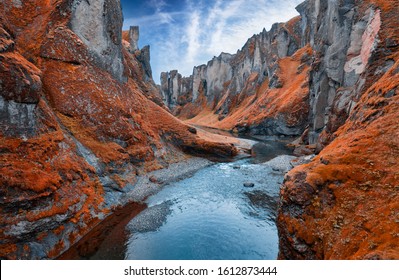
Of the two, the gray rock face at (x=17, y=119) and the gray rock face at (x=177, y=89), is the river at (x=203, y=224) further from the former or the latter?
the gray rock face at (x=177, y=89)

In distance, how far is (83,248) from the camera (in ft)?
57.0

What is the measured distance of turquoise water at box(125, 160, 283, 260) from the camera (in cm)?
1684

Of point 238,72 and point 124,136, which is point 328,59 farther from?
point 238,72

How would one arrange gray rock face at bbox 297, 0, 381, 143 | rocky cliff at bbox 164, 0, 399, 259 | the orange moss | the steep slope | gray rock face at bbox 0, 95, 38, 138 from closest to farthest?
1. the steep slope
2. rocky cliff at bbox 164, 0, 399, 259
3. gray rock face at bbox 0, 95, 38, 138
4. gray rock face at bbox 297, 0, 381, 143
5. the orange moss

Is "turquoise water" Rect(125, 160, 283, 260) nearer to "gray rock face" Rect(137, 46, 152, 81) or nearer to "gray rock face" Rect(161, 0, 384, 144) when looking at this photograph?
"gray rock face" Rect(161, 0, 384, 144)

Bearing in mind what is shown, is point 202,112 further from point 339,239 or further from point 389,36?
point 339,239

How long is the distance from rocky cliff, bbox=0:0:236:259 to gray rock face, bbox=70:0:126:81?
0.14 m

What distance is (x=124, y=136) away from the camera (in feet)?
110

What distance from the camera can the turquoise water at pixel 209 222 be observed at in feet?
55.3

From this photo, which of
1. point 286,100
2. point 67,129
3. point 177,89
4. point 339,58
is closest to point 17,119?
point 67,129

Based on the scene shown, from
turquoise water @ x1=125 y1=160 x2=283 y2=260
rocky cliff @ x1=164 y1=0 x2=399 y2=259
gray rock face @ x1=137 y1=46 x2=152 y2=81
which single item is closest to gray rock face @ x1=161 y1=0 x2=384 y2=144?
rocky cliff @ x1=164 y1=0 x2=399 y2=259

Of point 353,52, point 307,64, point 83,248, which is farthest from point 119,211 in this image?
point 307,64

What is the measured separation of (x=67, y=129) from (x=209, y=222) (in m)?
19.2

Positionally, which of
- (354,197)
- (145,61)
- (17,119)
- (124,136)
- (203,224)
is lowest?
(203,224)
